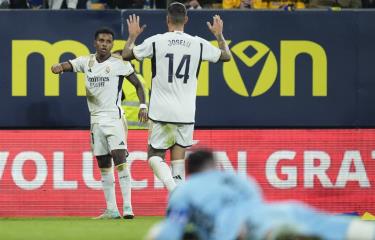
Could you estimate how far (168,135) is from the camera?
13812 mm

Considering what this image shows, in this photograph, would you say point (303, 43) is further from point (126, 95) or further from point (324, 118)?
point (126, 95)

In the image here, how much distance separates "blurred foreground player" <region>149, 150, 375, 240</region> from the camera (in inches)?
338

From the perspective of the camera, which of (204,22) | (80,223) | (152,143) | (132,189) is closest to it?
(152,143)

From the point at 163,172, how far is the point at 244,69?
239 inches

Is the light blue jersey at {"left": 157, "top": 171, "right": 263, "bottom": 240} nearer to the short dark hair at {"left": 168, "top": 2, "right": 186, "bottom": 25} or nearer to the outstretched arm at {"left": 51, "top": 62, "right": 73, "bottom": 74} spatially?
the short dark hair at {"left": 168, "top": 2, "right": 186, "bottom": 25}

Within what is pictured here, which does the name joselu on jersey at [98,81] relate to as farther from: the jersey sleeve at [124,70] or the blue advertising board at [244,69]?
the blue advertising board at [244,69]

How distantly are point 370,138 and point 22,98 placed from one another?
559cm

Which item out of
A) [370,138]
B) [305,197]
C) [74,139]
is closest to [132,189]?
[74,139]

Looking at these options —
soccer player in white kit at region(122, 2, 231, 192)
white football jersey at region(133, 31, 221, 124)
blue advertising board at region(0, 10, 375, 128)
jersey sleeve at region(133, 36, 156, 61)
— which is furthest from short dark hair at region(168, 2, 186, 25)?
blue advertising board at region(0, 10, 375, 128)

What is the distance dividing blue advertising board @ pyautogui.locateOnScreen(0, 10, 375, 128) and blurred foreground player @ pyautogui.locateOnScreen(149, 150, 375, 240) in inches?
409

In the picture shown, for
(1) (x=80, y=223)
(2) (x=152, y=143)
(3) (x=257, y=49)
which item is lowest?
(1) (x=80, y=223)

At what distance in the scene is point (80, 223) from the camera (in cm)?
1480

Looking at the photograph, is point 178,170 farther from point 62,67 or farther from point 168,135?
point 62,67

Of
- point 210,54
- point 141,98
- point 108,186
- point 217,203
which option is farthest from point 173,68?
point 217,203
